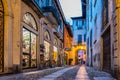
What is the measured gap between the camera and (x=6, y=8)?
38.5 feet

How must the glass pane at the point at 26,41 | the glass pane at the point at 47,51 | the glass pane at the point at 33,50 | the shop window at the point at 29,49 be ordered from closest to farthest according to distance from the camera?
the glass pane at the point at 26,41 < the shop window at the point at 29,49 < the glass pane at the point at 33,50 < the glass pane at the point at 47,51

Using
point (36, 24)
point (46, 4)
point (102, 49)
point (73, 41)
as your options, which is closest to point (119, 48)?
point (102, 49)

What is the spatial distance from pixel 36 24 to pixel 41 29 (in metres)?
1.61

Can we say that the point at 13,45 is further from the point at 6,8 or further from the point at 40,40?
the point at 40,40

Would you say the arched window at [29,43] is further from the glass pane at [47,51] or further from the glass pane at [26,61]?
the glass pane at [47,51]

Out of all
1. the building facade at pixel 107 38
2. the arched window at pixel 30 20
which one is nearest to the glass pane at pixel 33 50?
the arched window at pixel 30 20

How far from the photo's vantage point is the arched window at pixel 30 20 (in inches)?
590

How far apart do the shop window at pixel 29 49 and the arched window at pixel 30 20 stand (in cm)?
54

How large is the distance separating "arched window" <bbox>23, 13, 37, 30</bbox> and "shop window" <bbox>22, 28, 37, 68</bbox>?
540mm

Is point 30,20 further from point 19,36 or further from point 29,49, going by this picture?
point 19,36

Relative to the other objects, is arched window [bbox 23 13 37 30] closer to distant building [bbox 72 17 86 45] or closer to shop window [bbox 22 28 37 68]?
shop window [bbox 22 28 37 68]

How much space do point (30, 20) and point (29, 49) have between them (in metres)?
1.87

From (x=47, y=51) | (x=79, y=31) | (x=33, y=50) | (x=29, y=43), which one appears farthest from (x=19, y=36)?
(x=79, y=31)

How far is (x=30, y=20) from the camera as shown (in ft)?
53.4
